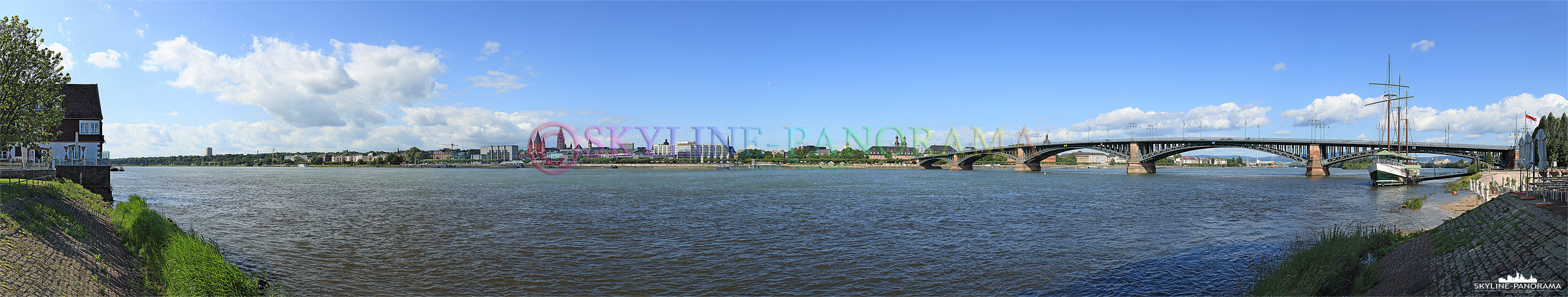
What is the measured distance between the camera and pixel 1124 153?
123125 millimetres

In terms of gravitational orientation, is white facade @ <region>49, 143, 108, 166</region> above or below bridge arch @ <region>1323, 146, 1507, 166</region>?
above

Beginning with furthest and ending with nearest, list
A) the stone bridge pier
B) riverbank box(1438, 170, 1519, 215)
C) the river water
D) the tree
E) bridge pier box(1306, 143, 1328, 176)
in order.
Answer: the stone bridge pier → bridge pier box(1306, 143, 1328, 176) → riverbank box(1438, 170, 1519, 215) → the tree → the river water

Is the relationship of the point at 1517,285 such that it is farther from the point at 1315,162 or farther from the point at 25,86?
the point at 1315,162

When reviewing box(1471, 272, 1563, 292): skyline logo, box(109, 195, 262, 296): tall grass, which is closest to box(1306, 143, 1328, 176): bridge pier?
box(1471, 272, 1563, 292): skyline logo

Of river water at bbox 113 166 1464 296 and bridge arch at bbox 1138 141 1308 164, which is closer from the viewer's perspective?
river water at bbox 113 166 1464 296

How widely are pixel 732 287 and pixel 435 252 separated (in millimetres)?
11174

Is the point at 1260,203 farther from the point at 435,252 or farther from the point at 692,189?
the point at 435,252

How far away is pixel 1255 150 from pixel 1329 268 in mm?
109089

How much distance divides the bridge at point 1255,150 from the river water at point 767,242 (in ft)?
203

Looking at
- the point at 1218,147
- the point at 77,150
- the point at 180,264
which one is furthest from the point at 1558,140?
the point at 77,150

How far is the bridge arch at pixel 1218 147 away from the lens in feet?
321

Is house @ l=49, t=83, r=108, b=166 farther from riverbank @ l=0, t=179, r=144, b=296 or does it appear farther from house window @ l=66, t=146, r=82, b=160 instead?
riverbank @ l=0, t=179, r=144, b=296

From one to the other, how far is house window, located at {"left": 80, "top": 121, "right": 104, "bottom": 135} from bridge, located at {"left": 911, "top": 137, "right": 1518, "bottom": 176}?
133 meters

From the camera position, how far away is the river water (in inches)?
602
